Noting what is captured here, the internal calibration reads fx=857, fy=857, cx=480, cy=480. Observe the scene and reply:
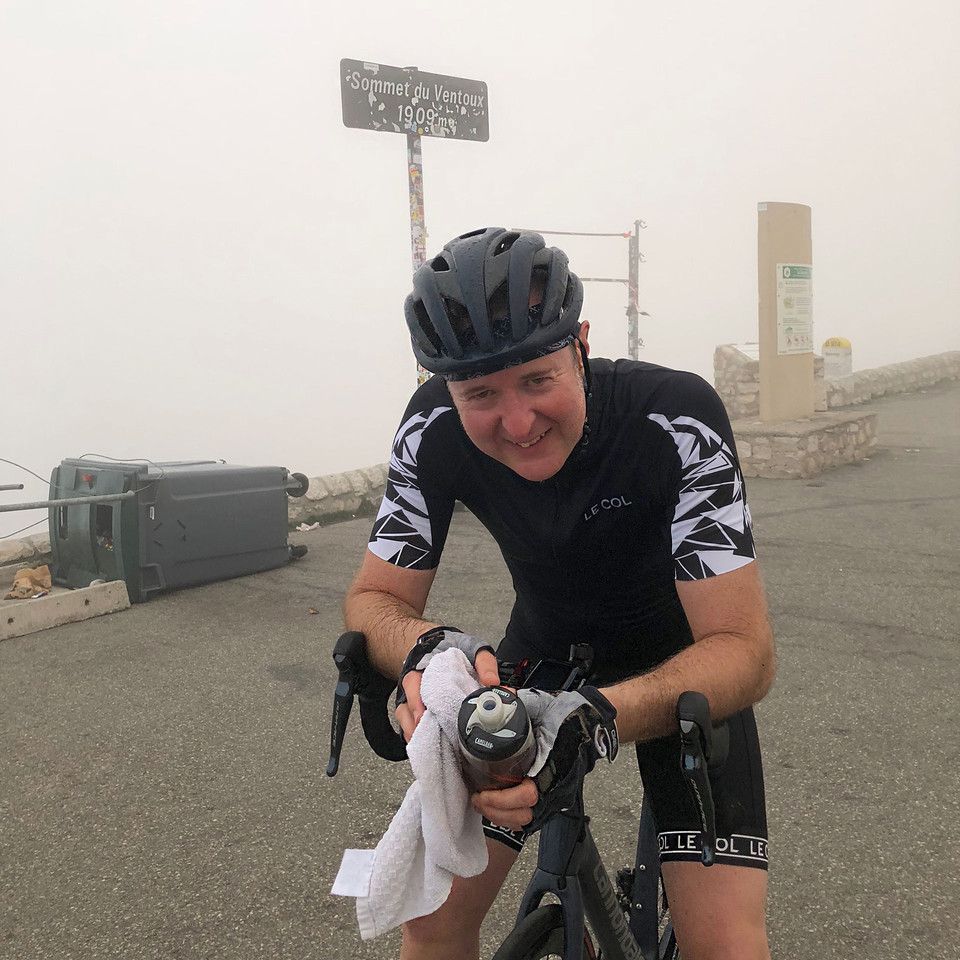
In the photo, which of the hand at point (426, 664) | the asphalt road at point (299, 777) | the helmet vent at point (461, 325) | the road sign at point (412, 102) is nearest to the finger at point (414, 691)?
the hand at point (426, 664)

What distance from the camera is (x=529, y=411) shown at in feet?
5.73

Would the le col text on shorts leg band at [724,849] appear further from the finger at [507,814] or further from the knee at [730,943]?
the finger at [507,814]

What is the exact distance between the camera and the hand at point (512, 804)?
1271 millimetres

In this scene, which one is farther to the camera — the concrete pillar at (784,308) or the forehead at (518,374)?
the concrete pillar at (784,308)

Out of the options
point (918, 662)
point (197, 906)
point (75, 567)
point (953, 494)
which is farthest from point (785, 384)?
point (197, 906)

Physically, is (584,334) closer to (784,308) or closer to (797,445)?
(797,445)

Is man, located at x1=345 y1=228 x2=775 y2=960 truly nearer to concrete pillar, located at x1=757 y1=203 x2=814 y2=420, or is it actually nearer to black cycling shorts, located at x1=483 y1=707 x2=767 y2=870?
black cycling shorts, located at x1=483 y1=707 x2=767 y2=870

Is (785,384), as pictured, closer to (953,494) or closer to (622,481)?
(953,494)

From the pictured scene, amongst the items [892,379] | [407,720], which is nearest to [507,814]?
[407,720]

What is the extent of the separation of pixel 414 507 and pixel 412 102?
834 centimetres

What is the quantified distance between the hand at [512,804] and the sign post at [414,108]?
337 inches

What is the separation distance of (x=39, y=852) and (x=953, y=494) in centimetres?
908

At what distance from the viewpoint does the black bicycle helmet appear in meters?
1.68

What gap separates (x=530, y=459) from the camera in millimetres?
1829
